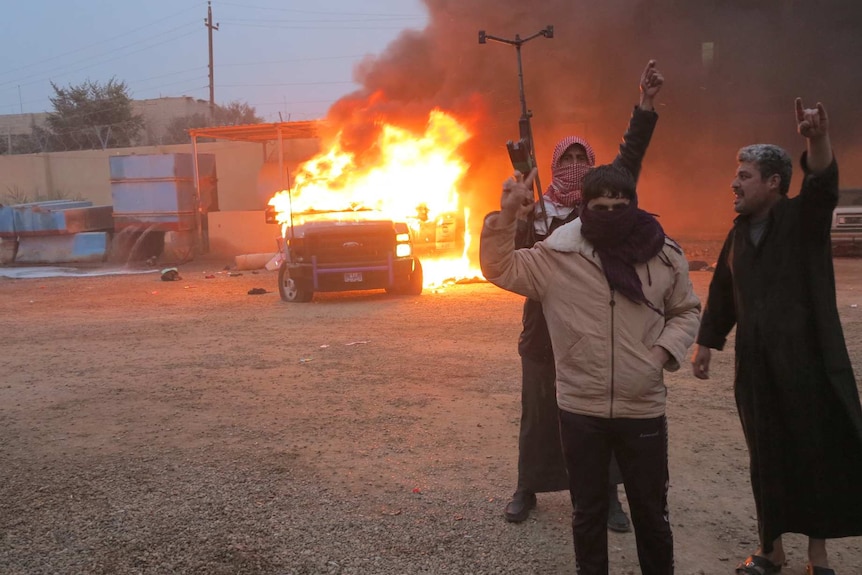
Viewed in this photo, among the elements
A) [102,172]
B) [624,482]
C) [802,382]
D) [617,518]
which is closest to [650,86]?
[802,382]

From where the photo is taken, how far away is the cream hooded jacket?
8.76ft

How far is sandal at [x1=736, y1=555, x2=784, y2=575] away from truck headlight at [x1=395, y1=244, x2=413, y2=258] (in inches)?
362

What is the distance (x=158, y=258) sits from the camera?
21.2 meters

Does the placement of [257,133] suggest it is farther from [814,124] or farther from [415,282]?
[814,124]

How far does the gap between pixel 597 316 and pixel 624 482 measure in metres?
0.60

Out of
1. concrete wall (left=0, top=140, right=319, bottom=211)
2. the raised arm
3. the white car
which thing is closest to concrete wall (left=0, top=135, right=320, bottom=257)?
concrete wall (left=0, top=140, right=319, bottom=211)

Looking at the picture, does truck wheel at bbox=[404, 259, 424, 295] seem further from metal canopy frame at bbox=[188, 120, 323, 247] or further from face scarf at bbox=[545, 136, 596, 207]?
face scarf at bbox=[545, 136, 596, 207]

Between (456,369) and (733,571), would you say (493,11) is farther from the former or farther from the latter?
(733,571)

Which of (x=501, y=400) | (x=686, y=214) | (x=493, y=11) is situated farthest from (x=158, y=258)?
(x=501, y=400)

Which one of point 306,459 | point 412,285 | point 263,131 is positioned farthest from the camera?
point 263,131

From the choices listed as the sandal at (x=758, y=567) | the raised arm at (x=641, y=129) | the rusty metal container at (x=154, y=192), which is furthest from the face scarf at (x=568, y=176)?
the rusty metal container at (x=154, y=192)

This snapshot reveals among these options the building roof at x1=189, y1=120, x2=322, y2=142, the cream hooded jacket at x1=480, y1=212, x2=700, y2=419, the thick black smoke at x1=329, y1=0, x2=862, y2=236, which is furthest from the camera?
the building roof at x1=189, y1=120, x2=322, y2=142

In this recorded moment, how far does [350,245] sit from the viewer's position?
11.8 m

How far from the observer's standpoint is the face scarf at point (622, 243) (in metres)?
2.67
